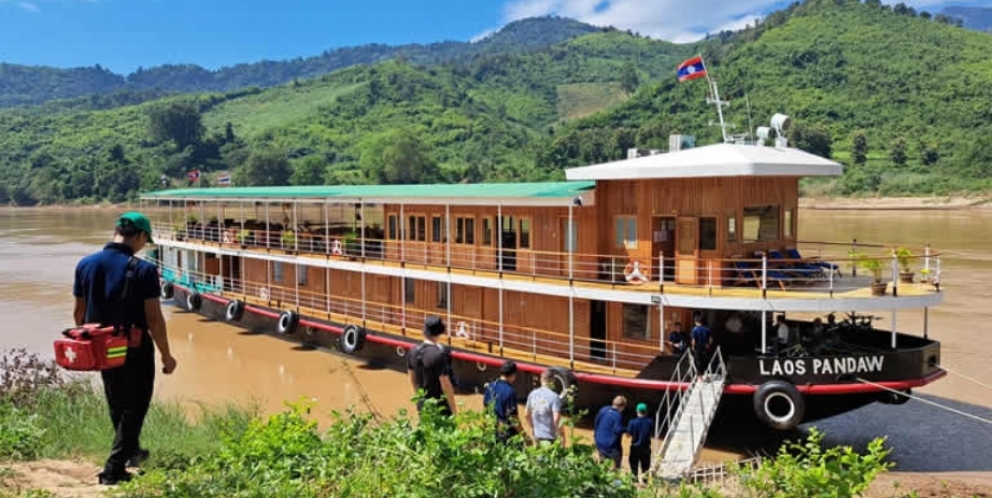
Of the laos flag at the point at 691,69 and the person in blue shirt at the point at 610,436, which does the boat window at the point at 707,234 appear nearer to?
the laos flag at the point at 691,69

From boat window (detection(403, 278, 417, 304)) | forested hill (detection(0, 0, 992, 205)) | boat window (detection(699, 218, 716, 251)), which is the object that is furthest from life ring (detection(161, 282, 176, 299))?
forested hill (detection(0, 0, 992, 205))

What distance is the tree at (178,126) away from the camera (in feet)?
404

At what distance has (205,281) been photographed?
25172 mm

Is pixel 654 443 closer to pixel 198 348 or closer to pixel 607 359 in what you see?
pixel 607 359

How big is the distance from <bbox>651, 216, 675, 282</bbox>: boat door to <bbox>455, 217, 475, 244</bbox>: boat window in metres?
4.38

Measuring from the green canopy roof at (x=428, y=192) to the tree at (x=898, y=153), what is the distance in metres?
63.4

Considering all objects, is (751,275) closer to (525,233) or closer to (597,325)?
(597,325)

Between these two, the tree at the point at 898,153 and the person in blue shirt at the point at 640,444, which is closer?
the person in blue shirt at the point at 640,444

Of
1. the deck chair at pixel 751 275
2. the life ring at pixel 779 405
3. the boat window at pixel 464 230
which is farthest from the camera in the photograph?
the boat window at pixel 464 230

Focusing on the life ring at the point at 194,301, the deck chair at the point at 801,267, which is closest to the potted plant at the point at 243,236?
the life ring at the point at 194,301

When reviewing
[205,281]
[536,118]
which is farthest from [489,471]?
[536,118]

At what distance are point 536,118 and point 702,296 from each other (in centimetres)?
14532

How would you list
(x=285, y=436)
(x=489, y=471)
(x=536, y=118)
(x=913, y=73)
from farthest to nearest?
(x=536, y=118)
(x=913, y=73)
(x=285, y=436)
(x=489, y=471)

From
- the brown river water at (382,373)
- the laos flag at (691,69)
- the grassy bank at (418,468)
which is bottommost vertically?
the brown river water at (382,373)
